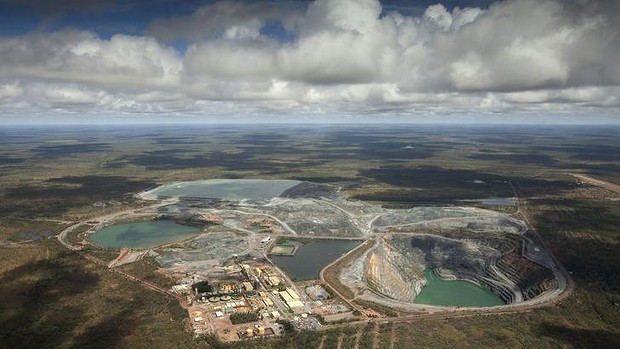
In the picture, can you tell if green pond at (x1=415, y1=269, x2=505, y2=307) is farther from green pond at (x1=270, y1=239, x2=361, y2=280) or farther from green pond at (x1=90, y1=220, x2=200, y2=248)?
green pond at (x1=90, y1=220, x2=200, y2=248)

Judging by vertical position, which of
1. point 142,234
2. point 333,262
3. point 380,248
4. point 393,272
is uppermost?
point 142,234

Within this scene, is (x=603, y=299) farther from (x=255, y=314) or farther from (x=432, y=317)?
(x=255, y=314)

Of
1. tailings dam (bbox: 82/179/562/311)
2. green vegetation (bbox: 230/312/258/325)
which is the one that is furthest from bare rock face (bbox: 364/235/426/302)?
green vegetation (bbox: 230/312/258/325)

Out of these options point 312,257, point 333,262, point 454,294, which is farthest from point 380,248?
point 454,294

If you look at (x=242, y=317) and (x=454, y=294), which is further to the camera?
(x=454, y=294)

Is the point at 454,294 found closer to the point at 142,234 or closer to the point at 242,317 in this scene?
the point at 242,317
